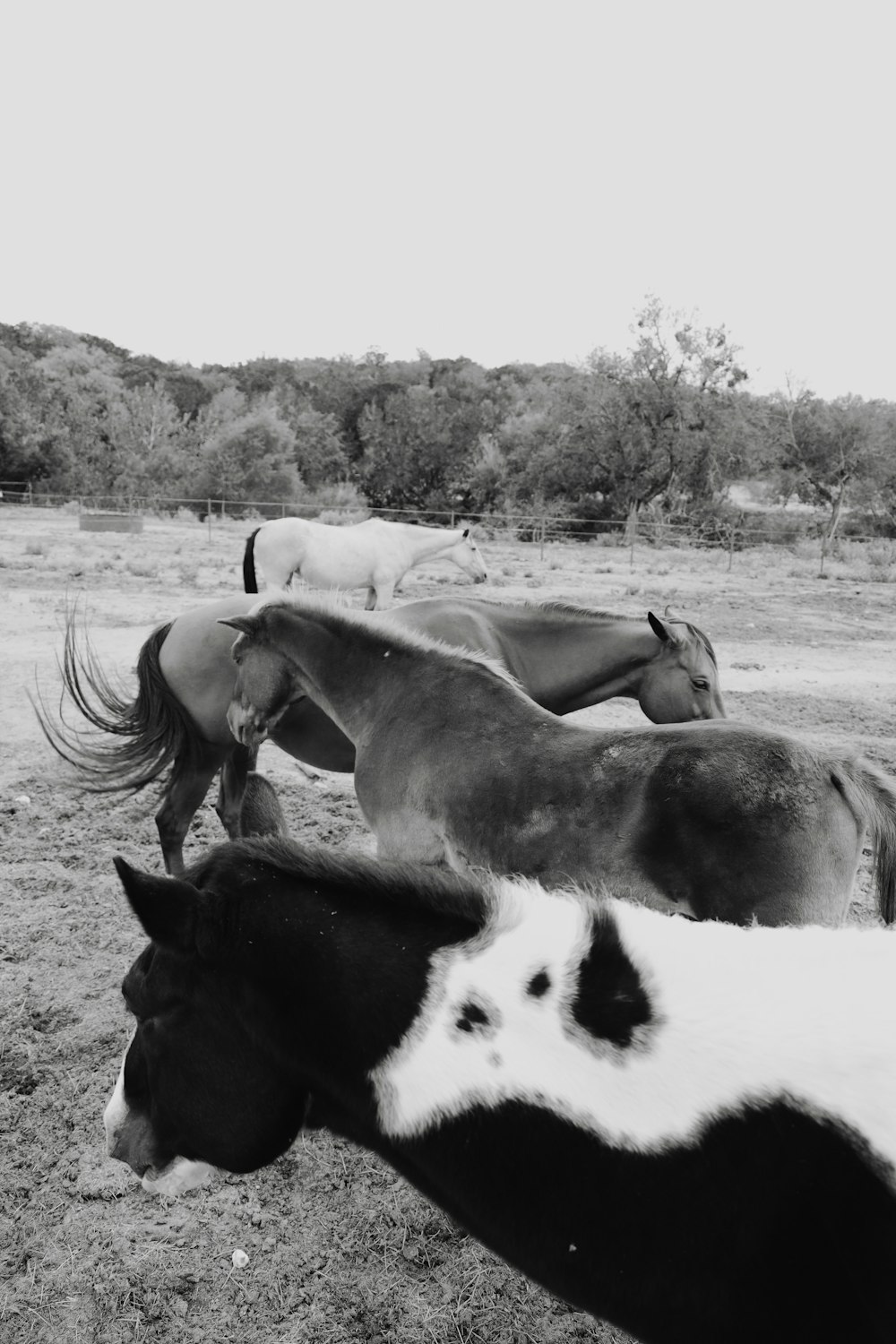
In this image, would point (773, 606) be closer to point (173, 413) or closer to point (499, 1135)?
point (499, 1135)

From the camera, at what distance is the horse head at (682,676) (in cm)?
502

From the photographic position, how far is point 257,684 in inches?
175

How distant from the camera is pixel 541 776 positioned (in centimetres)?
320

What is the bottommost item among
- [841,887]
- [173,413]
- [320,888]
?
[841,887]

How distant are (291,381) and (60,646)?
5615 cm

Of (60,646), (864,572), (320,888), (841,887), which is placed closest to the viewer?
(320,888)

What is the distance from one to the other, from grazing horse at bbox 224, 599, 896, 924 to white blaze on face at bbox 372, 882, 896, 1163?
1293mm

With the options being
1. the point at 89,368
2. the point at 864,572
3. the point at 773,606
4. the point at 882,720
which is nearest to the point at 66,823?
the point at 882,720

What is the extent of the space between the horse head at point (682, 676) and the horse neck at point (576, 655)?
11 centimetres

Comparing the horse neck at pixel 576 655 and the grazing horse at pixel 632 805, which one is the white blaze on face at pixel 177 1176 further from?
the horse neck at pixel 576 655

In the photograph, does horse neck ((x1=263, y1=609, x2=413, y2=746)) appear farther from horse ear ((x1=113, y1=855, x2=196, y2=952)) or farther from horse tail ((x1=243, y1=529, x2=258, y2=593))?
horse tail ((x1=243, y1=529, x2=258, y2=593))

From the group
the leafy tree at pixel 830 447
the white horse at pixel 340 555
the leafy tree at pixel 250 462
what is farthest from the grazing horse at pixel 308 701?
the leafy tree at pixel 250 462

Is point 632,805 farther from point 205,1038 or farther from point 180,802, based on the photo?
point 180,802

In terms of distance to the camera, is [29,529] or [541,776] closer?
[541,776]
